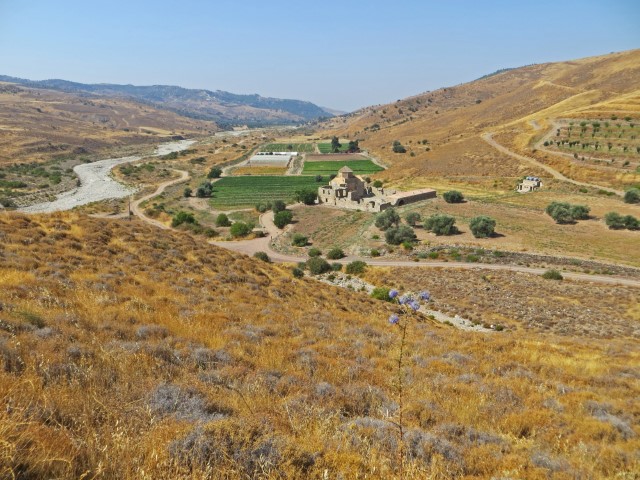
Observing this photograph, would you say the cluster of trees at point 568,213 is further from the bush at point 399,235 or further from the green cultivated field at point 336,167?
the green cultivated field at point 336,167

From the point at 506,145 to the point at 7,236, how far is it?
342 ft

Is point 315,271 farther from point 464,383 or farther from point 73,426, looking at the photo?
point 73,426

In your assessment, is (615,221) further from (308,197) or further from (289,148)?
(289,148)

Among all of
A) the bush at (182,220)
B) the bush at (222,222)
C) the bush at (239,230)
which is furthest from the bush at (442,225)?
the bush at (182,220)

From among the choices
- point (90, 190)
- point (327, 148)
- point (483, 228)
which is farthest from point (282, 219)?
point (327, 148)

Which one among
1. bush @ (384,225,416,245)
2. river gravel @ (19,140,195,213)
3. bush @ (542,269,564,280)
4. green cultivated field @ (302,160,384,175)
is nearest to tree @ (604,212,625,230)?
bush @ (542,269,564,280)

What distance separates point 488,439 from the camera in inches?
215

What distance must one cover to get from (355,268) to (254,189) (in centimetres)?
5735

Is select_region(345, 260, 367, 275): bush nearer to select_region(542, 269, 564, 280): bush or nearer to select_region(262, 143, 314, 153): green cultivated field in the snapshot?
select_region(542, 269, 564, 280): bush

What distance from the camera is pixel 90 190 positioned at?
89750mm

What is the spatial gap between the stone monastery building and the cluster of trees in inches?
923

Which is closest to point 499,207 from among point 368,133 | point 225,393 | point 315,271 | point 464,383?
point 315,271

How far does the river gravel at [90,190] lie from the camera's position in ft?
238

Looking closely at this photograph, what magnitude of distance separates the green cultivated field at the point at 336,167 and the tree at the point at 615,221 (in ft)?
211
